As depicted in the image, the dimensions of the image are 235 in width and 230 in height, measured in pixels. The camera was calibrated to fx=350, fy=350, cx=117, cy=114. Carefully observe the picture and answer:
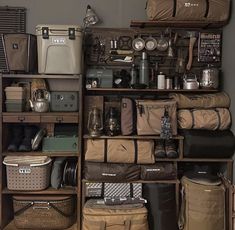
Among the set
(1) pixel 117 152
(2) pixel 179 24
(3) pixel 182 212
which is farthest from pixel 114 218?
(2) pixel 179 24

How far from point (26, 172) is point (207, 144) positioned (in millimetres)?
1733

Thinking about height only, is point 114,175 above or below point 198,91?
below

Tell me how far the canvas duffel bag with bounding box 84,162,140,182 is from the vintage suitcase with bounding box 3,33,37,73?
114cm

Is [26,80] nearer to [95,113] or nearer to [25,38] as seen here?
[25,38]

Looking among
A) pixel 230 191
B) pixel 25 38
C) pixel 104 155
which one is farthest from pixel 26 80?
pixel 230 191

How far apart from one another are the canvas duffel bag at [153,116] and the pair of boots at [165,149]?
0.14 meters

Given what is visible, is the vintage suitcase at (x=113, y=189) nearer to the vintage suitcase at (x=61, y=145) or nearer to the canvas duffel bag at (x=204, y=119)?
the vintage suitcase at (x=61, y=145)

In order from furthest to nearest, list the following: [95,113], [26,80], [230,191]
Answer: [26,80], [95,113], [230,191]

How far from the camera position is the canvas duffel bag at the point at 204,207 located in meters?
3.20

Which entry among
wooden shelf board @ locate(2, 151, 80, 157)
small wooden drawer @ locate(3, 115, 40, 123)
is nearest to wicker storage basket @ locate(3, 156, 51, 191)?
wooden shelf board @ locate(2, 151, 80, 157)

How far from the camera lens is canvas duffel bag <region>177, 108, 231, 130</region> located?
335 cm

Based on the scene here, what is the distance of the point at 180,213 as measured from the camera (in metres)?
3.44

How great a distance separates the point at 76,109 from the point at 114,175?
2.42ft

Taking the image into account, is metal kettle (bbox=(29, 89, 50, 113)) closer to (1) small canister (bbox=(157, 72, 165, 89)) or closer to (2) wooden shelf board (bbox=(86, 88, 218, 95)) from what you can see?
(2) wooden shelf board (bbox=(86, 88, 218, 95))
